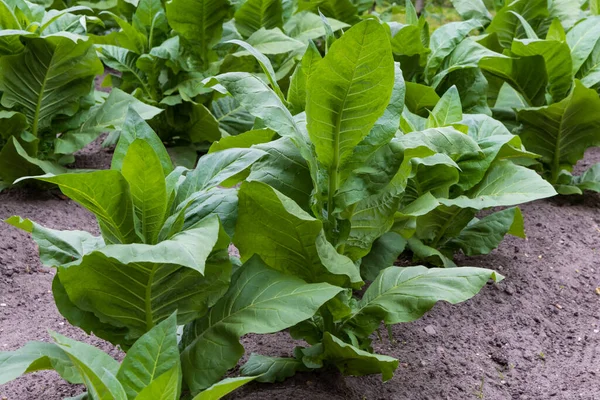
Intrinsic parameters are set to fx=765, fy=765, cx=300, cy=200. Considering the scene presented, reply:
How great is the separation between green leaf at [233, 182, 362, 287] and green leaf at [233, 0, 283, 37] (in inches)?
107

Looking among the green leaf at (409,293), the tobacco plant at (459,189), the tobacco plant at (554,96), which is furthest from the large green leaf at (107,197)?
the tobacco plant at (554,96)

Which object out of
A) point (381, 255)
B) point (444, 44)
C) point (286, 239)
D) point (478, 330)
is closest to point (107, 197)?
point (286, 239)

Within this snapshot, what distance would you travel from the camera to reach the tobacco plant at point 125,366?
1.67 meters

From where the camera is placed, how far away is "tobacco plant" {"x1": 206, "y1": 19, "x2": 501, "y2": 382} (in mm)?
2115

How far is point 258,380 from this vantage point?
7.95 feet

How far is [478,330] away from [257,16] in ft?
8.46

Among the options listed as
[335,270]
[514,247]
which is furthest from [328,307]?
[514,247]

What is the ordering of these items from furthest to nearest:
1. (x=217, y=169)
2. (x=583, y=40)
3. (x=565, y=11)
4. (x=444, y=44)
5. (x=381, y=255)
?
(x=565, y=11)
(x=583, y=40)
(x=444, y=44)
(x=381, y=255)
(x=217, y=169)

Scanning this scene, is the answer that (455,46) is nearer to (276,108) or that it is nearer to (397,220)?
(397,220)

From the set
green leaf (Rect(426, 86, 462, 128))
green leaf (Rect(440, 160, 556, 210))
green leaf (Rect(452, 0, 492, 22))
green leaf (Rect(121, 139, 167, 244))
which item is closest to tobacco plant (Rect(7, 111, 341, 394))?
green leaf (Rect(121, 139, 167, 244))

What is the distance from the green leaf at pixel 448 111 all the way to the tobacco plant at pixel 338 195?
652 millimetres

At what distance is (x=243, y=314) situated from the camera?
209 cm

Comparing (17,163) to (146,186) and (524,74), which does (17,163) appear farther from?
(524,74)

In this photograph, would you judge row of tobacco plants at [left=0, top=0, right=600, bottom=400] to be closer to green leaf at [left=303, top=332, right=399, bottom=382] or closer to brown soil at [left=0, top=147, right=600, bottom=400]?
green leaf at [left=303, top=332, right=399, bottom=382]
